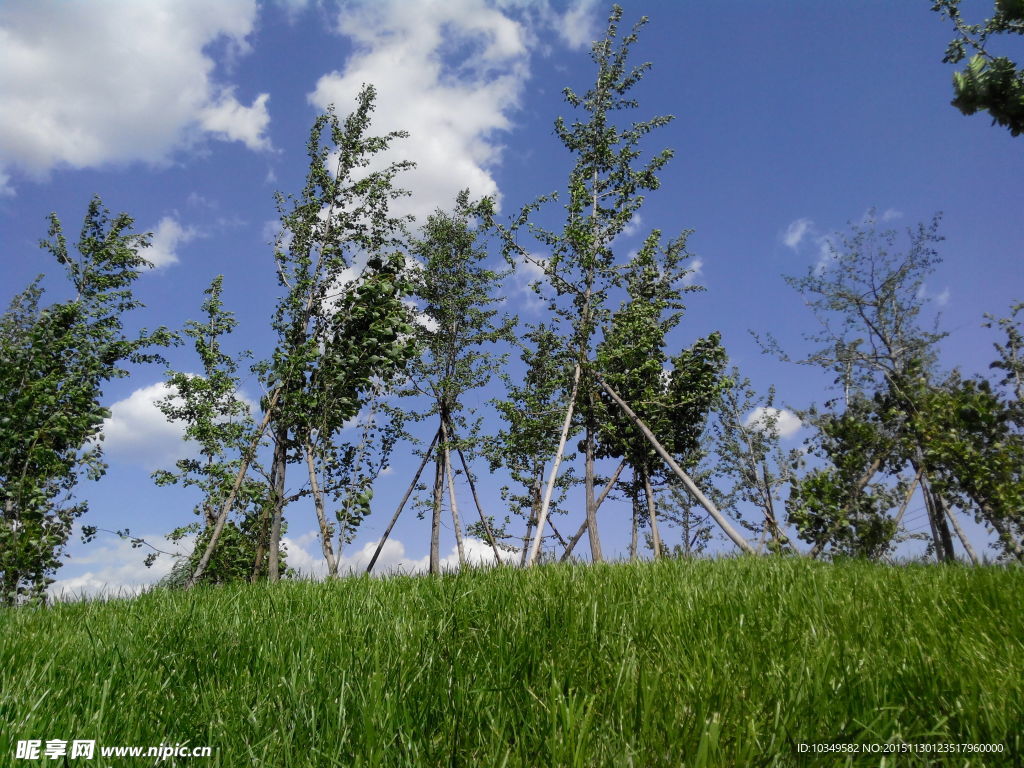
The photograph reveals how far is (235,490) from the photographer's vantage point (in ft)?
35.3

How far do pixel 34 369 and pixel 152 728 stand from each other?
1565cm

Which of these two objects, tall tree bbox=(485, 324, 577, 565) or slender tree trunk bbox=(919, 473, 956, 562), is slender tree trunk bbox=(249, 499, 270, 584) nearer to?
tall tree bbox=(485, 324, 577, 565)

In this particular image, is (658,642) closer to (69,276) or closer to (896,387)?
(896,387)

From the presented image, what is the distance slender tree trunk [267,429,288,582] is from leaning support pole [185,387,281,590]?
0.45m

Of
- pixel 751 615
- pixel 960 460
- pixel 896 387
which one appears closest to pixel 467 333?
pixel 896 387

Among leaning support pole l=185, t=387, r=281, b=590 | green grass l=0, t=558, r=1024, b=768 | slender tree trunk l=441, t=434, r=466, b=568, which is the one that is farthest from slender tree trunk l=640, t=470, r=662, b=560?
green grass l=0, t=558, r=1024, b=768

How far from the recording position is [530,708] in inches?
72.4

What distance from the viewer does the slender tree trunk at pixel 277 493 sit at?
444 inches

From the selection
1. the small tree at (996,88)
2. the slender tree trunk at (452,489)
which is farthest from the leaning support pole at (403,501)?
the small tree at (996,88)

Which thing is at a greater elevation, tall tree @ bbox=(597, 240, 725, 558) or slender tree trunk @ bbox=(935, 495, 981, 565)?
tall tree @ bbox=(597, 240, 725, 558)

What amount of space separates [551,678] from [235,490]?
10.2 meters

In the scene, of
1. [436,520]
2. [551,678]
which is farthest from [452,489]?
[551,678]

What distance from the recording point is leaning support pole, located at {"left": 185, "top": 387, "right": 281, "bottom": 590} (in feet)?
34.2

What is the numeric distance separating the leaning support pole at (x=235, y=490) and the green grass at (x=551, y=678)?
7.17 m
